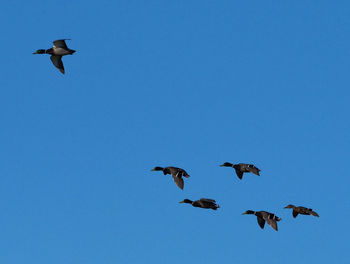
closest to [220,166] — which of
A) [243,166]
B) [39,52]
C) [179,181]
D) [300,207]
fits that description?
[243,166]

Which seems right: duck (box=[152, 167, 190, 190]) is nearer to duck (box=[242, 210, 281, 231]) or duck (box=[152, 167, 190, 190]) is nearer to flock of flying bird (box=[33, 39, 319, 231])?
flock of flying bird (box=[33, 39, 319, 231])

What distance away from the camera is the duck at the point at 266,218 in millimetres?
72312

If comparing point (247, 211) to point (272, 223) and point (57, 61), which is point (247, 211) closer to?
point (272, 223)

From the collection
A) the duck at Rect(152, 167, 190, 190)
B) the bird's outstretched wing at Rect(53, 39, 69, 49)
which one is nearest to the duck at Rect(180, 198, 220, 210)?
the duck at Rect(152, 167, 190, 190)

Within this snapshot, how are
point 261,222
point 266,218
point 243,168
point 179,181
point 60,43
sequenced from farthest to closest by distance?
1. point 243,168
2. point 261,222
3. point 266,218
4. point 60,43
5. point 179,181

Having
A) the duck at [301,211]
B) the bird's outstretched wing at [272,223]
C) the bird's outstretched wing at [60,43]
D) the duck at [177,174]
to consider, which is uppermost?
the bird's outstretched wing at [60,43]

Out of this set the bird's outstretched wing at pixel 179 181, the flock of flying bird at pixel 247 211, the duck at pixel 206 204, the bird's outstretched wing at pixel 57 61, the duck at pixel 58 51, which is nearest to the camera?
the bird's outstretched wing at pixel 179 181

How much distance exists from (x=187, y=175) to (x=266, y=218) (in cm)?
1096

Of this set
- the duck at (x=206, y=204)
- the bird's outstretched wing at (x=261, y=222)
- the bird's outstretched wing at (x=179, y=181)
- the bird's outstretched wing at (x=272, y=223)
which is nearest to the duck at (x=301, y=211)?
the bird's outstretched wing at (x=261, y=222)

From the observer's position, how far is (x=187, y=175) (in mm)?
68312

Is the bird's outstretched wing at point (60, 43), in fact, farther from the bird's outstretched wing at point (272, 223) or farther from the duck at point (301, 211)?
the duck at point (301, 211)

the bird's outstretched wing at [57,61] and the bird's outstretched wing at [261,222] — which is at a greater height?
the bird's outstretched wing at [57,61]

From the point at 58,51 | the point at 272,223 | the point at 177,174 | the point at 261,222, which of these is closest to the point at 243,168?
the point at 261,222

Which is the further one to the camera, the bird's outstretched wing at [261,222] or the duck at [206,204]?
the bird's outstretched wing at [261,222]
